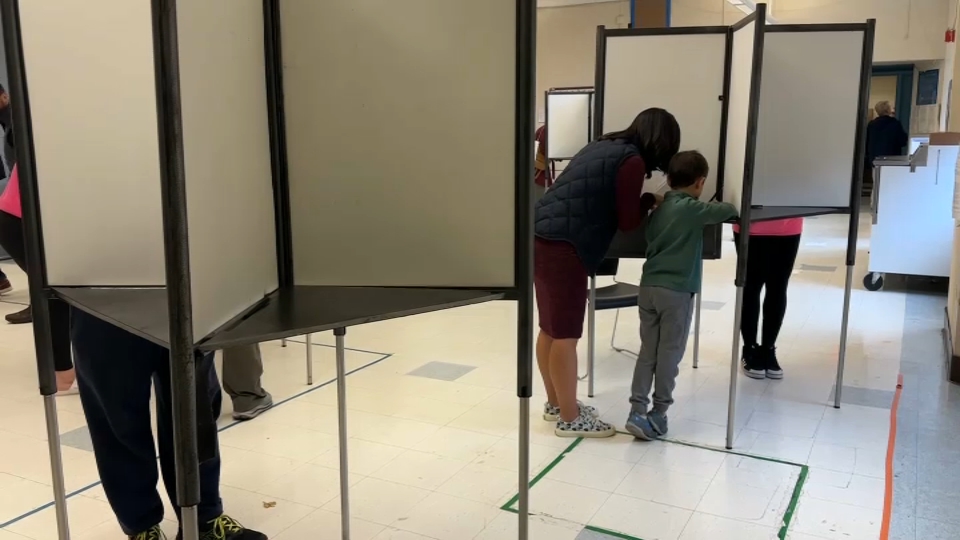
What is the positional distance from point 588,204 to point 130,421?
1477mm

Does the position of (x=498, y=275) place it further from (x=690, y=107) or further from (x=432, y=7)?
(x=690, y=107)

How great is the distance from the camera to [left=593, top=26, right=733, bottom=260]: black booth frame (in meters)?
2.77

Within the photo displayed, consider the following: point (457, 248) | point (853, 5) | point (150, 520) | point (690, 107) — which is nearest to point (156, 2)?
point (457, 248)

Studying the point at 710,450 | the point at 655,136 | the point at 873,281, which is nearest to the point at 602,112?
the point at 655,136

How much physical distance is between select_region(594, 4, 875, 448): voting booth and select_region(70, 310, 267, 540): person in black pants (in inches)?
66.7

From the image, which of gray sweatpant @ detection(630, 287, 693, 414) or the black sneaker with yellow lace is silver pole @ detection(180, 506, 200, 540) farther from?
gray sweatpant @ detection(630, 287, 693, 414)

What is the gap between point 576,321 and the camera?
2564mm

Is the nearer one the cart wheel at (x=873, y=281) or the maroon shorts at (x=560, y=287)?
the maroon shorts at (x=560, y=287)

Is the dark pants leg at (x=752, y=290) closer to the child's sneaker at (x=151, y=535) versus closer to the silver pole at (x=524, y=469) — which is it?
the silver pole at (x=524, y=469)

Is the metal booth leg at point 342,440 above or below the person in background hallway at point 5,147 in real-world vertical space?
below

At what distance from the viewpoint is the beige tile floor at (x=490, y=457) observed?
205cm

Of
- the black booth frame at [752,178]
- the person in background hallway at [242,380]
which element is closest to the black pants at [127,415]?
the person in background hallway at [242,380]

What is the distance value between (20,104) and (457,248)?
0.83 metres

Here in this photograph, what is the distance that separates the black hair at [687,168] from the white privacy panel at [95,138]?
1702 millimetres
